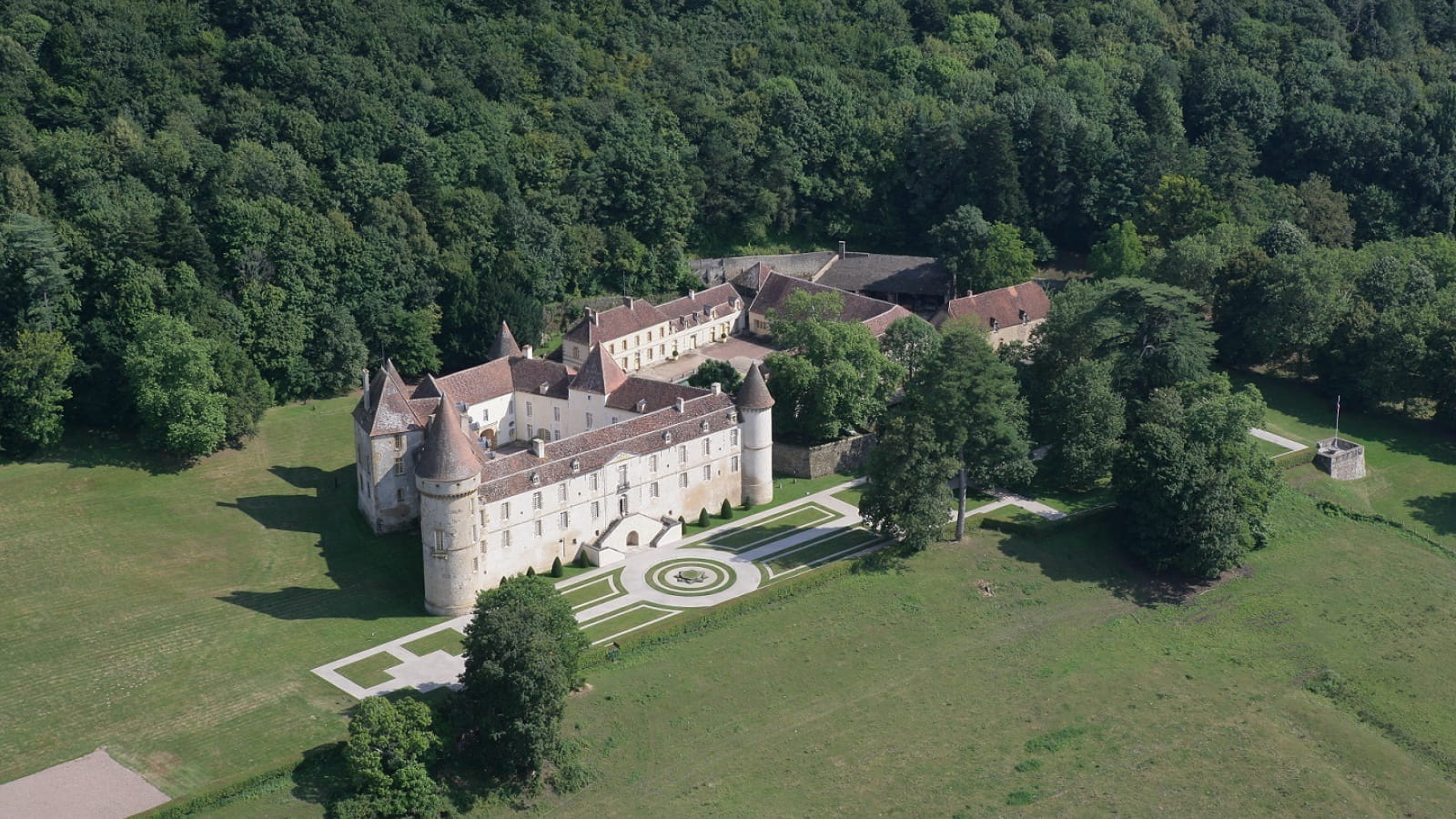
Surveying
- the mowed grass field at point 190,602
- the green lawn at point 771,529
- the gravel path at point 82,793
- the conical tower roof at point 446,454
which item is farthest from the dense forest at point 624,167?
the gravel path at point 82,793

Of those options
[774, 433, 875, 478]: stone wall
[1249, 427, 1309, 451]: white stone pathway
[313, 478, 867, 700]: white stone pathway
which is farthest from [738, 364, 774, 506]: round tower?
[1249, 427, 1309, 451]: white stone pathway

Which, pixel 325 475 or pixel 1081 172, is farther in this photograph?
pixel 1081 172

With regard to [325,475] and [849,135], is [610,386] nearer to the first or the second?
[325,475]

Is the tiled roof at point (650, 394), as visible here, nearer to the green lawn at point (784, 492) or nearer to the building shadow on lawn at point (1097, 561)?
the green lawn at point (784, 492)

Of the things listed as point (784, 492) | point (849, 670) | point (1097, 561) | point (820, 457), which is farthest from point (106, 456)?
point (1097, 561)

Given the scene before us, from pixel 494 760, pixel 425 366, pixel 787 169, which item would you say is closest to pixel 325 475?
pixel 425 366

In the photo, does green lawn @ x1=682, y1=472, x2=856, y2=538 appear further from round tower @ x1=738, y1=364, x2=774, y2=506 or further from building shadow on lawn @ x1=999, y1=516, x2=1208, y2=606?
building shadow on lawn @ x1=999, y1=516, x2=1208, y2=606
